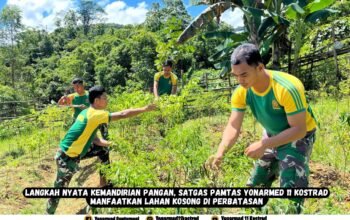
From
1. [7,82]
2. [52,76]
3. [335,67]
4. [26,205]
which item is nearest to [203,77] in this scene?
[335,67]

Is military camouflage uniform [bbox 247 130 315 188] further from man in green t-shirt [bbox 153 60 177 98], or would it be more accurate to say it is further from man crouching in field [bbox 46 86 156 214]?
man in green t-shirt [bbox 153 60 177 98]

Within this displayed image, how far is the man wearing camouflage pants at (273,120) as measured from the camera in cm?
265

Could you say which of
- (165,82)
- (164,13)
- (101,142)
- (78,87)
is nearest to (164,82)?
(165,82)

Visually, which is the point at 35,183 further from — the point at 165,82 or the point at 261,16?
the point at 261,16

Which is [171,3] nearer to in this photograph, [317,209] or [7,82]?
[7,82]

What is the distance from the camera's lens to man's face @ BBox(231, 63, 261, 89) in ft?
8.68

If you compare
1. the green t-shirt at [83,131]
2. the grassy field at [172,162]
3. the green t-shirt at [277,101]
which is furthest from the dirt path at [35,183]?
the green t-shirt at [277,101]

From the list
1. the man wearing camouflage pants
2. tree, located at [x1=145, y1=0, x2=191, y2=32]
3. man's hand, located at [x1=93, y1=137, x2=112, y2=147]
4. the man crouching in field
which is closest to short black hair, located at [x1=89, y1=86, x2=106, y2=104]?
the man crouching in field

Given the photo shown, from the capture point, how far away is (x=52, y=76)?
37.8 metres

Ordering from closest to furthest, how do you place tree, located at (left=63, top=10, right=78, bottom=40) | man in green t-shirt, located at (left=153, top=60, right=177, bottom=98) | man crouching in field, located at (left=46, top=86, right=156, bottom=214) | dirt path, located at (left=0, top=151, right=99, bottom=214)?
man crouching in field, located at (left=46, top=86, right=156, bottom=214) < dirt path, located at (left=0, top=151, right=99, bottom=214) < man in green t-shirt, located at (left=153, top=60, right=177, bottom=98) < tree, located at (left=63, top=10, right=78, bottom=40)

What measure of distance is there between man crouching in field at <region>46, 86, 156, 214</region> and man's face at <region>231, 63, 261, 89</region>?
1.78 metres

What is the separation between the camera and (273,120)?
2.94 meters

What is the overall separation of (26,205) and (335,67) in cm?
865

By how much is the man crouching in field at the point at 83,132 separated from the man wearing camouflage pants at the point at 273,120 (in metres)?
1.50
